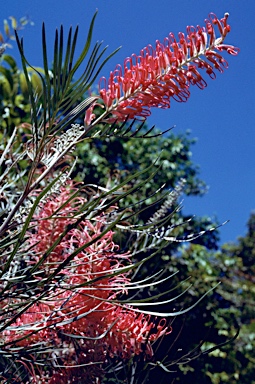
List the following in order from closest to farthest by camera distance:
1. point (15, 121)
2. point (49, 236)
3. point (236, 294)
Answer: point (49, 236) < point (15, 121) < point (236, 294)

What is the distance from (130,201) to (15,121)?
1.40m

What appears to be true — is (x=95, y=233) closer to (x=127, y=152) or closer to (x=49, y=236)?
(x=49, y=236)

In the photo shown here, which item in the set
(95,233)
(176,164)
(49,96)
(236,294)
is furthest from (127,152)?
(49,96)

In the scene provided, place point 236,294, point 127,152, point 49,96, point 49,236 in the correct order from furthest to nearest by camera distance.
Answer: point 236,294 < point 127,152 < point 49,236 < point 49,96

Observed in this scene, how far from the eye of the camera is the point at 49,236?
4.34 feet

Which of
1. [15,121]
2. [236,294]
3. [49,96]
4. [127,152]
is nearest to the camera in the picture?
[49,96]

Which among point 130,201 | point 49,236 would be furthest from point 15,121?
point 49,236

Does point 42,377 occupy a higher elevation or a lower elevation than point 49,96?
lower

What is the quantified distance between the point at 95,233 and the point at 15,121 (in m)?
2.89

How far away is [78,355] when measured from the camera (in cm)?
123

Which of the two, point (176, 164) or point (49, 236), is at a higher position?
point (176, 164)

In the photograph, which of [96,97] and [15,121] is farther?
[15,121]

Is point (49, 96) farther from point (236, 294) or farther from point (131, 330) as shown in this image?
point (236, 294)

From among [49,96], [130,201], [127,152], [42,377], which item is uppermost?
[127,152]
